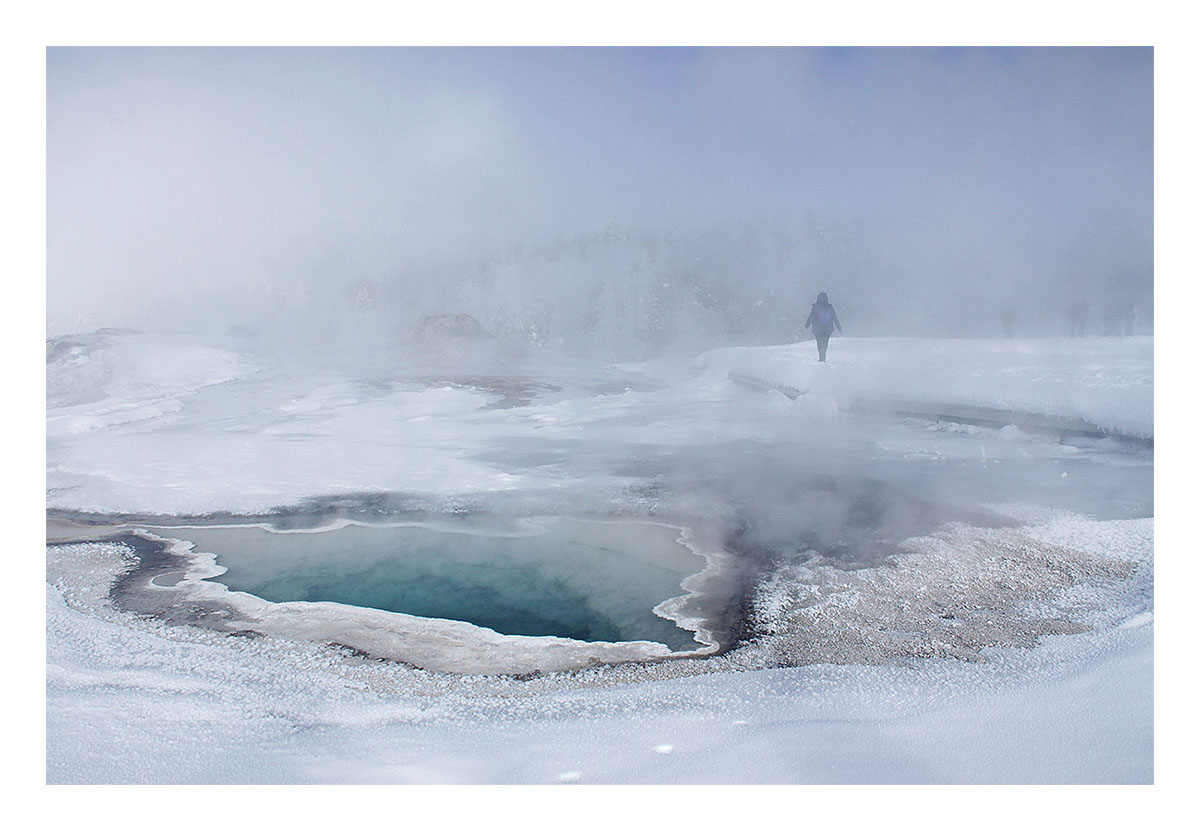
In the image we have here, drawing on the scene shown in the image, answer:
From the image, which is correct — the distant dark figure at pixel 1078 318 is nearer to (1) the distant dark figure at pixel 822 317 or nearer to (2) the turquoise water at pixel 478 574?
(1) the distant dark figure at pixel 822 317

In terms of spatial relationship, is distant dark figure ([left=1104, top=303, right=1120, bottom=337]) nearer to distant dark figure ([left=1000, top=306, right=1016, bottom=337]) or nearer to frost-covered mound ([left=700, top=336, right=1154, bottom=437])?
frost-covered mound ([left=700, top=336, right=1154, bottom=437])

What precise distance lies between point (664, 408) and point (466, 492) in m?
2.74

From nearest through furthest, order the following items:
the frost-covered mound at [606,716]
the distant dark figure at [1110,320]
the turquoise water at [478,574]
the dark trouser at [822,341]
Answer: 1. the frost-covered mound at [606,716]
2. the turquoise water at [478,574]
3. the distant dark figure at [1110,320]
4. the dark trouser at [822,341]

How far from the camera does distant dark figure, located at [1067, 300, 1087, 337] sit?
633cm

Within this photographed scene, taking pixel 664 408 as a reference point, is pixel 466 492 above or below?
below

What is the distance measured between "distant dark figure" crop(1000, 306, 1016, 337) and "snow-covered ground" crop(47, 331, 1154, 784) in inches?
137

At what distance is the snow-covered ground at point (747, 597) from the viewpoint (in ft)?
4.43

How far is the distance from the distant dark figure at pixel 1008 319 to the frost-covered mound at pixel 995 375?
2088 mm

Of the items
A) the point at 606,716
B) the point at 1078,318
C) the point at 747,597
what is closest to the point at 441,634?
the point at 606,716

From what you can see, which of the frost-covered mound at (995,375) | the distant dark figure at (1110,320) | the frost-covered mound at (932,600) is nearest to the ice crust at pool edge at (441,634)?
the frost-covered mound at (932,600)

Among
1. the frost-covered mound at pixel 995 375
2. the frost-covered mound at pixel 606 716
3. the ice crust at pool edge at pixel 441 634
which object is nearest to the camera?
the frost-covered mound at pixel 606 716

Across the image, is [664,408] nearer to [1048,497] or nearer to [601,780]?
[1048,497]
